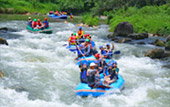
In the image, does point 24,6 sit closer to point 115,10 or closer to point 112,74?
point 115,10

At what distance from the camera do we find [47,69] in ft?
32.3

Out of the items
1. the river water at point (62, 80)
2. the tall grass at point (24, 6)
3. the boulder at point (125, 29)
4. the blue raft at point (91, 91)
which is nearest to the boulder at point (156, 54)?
the river water at point (62, 80)

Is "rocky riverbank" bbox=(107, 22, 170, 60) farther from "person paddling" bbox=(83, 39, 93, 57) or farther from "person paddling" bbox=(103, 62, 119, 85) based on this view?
"person paddling" bbox=(103, 62, 119, 85)

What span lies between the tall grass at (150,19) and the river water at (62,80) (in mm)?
6366

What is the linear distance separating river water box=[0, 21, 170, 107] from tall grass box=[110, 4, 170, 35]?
6366 millimetres

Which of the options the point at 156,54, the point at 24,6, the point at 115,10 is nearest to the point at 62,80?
the point at 156,54

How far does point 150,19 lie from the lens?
21.1 metres

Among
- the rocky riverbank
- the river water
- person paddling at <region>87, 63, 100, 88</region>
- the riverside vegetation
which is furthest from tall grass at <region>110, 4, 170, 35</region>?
person paddling at <region>87, 63, 100, 88</region>

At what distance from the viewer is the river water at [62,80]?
7242mm

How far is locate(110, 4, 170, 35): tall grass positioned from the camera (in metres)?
19.2

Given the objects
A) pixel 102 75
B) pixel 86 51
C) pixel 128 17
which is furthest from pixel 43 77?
pixel 128 17

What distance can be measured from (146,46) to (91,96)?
8.89 meters

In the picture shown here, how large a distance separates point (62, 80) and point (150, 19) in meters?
14.5

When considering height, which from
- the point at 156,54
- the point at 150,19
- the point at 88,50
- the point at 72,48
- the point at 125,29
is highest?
the point at 150,19
